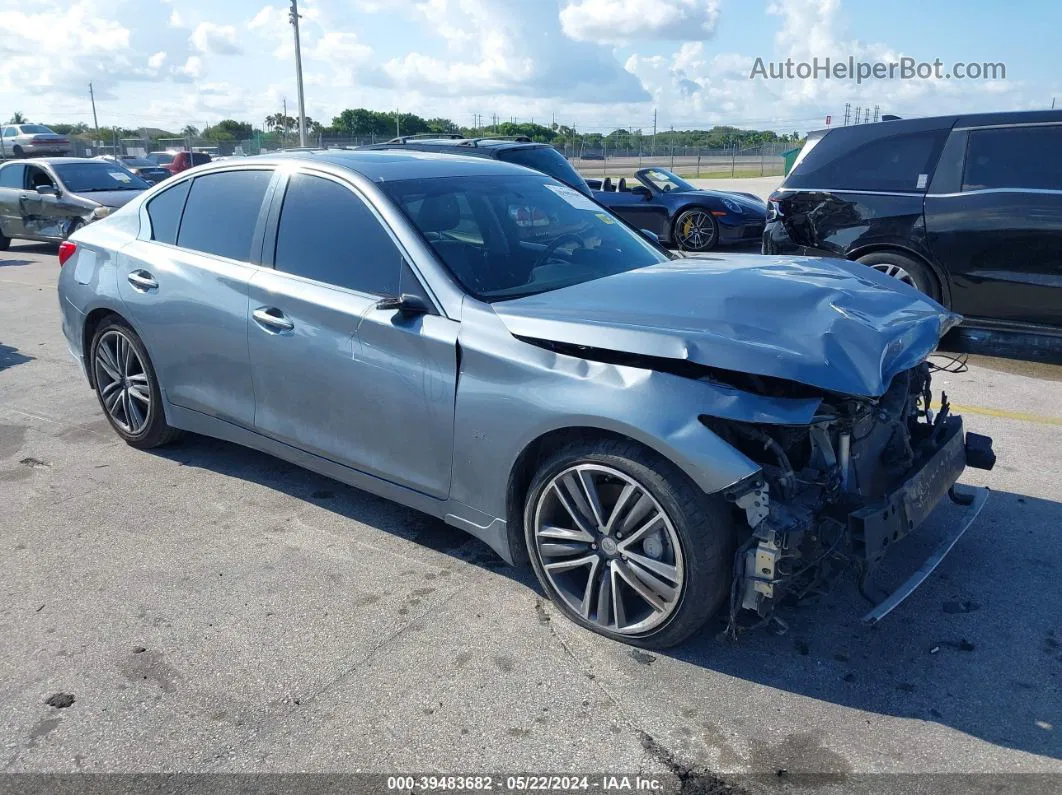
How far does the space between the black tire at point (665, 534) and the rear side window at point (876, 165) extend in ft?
16.8

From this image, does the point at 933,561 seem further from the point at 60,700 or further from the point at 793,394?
the point at 60,700

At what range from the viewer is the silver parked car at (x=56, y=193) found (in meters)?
13.8

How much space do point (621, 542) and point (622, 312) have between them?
824 mm

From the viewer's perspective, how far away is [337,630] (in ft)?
11.1

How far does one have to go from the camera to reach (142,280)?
4797 millimetres

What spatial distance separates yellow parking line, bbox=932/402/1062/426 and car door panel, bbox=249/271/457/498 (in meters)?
3.82

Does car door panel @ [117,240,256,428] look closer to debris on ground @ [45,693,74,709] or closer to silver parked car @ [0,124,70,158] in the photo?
debris on ground @ [45,693,74,709]

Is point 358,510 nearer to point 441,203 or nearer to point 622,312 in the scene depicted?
point 441,203

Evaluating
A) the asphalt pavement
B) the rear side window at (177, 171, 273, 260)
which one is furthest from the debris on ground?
the rear side window at (177, 171, 273, 260)

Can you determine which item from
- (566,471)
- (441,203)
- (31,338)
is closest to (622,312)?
(566,471)

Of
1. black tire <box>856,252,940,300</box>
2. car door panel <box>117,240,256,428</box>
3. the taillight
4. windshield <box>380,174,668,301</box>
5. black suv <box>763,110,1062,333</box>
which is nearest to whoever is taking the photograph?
windshield <box>380,174,668,301</box>

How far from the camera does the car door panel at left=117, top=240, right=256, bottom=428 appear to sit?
4.31m

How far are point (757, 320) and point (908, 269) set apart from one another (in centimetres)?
454

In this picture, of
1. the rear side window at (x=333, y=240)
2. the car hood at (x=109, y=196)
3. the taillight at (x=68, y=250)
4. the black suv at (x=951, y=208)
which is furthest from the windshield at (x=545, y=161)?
the car hood at (x=109, y=196)
